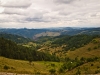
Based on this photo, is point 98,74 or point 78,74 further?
point 78,74

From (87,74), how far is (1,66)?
87970 millimetres

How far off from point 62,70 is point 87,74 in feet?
167

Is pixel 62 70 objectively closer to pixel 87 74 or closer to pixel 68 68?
pixel 68 68

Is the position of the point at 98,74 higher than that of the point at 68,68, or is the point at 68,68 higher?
the point at 98,74

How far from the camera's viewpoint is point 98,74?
11525 cm

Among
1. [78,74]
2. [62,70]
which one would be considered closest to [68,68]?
[62,70]

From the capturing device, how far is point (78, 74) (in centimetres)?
12562

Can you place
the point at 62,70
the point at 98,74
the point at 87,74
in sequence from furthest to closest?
the point at 62,70 < the point at 87,74 < the point at 98,74

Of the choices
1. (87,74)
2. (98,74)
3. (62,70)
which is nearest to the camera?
(98,74)

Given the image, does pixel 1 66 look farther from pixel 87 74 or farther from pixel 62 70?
pixel 87 74

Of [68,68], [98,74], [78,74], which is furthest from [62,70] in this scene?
[98,74]

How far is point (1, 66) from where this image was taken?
177 m

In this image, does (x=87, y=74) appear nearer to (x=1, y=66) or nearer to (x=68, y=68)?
(x=68, y=68)

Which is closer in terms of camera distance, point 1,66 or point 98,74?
point 98,74
